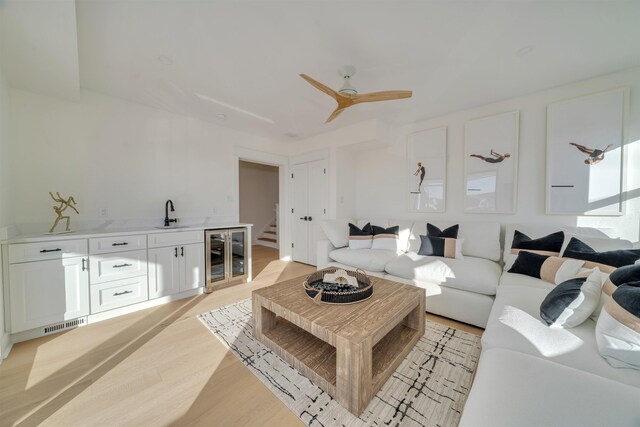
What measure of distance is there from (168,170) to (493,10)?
3.87 m

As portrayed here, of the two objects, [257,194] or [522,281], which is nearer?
[522,281]

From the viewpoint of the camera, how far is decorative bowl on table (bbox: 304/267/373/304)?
5.69 ft

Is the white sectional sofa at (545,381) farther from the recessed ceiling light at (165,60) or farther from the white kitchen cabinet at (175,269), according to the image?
the recessed ceiling light at (165,60)

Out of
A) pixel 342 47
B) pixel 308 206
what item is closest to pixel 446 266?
pixel 342 47

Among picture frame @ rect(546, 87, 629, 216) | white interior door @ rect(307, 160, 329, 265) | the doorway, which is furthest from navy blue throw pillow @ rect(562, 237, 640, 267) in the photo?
the doorway

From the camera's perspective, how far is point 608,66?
7.48 feet

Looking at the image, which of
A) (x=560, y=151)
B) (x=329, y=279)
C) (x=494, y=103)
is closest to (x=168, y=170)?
(x=329, y=279)

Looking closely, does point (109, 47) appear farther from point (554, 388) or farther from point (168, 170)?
point (554, 388)

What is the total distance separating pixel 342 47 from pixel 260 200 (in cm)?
551

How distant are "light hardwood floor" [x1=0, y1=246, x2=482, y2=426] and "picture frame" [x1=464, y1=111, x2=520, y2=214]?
5.65 ft

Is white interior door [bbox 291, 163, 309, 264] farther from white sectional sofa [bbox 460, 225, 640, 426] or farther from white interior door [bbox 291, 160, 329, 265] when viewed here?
white sectional sofa [bbox 460, 225, 640, 426]

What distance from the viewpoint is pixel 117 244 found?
2.44 m

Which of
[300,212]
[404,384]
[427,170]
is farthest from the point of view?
[300,212]

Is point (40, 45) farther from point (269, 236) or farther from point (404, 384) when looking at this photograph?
point (269, 236)
